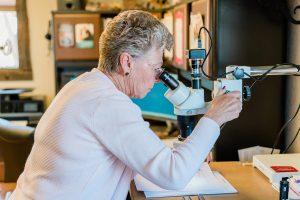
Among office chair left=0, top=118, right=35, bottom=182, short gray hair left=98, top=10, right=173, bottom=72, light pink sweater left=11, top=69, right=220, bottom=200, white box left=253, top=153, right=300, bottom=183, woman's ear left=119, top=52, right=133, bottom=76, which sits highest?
short gray hair left=98, top=10, right=173, bottom=72

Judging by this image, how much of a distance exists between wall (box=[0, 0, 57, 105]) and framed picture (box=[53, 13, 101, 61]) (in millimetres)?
730

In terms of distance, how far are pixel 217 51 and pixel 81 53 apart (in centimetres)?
180

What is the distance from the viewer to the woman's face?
4.03 feet

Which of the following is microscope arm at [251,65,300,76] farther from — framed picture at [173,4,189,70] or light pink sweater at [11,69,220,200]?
framed picture at [173,4,189,70]

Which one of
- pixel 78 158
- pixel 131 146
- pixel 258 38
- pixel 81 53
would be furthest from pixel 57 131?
pixel 81 53

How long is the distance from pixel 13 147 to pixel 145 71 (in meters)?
1.40

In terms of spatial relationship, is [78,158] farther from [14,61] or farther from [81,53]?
[14,61]

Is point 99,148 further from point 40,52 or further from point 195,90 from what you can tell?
point 40,52

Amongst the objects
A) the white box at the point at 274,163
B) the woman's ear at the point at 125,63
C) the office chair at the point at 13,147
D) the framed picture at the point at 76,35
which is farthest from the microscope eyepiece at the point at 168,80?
the framed picture at the point at 76,35

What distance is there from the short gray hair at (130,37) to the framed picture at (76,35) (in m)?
2.05

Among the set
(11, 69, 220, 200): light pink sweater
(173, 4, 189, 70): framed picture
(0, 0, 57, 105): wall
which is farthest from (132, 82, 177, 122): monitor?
(11, 69, 220, 200): light pink sweater

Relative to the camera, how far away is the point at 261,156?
1627 millimetres

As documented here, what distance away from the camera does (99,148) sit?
3.80 ft

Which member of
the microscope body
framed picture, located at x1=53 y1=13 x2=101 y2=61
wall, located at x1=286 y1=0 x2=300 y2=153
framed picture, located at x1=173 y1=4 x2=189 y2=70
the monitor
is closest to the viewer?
the microscope body
